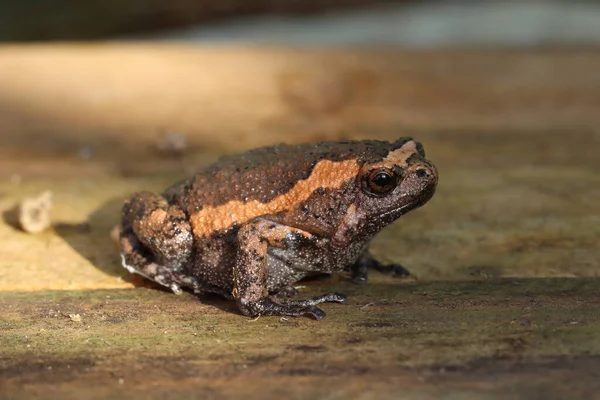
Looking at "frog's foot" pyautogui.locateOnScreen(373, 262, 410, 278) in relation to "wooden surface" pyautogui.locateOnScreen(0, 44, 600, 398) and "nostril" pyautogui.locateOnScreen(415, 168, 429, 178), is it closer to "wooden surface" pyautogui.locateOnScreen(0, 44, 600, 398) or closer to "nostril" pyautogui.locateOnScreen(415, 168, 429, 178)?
"wooden surface" pyautogui.locateOnScreen(0, 44, 600, 398)

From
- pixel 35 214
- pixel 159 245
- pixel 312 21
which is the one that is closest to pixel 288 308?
pixel 159 245

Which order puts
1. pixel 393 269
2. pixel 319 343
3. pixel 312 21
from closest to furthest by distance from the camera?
pixel 319 343 → pixel 393 269 → pixel 312 21

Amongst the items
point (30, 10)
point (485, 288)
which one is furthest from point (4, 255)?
point (30, 10)

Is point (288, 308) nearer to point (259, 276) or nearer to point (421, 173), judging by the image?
point (259, 276)

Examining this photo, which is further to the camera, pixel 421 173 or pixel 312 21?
pixel 312 21

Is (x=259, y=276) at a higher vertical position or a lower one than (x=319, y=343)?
higher

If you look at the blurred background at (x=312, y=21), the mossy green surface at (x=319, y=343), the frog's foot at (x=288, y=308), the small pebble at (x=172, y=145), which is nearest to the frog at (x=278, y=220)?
the frog's foot at (x=288, y=308)

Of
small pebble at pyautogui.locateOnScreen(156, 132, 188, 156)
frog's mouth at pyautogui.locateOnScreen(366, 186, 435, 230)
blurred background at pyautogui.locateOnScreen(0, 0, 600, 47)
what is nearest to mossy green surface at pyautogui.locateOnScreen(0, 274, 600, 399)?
frog's mouth at pyautogui.locateOnScreen(366, 186, 435, 230)

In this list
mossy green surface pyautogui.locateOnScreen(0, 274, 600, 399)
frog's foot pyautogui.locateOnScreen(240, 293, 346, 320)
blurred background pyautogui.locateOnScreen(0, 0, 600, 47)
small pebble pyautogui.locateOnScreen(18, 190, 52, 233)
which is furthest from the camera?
blurred background pyautogui.locateOnScreen(0, 0, 600, 47)
